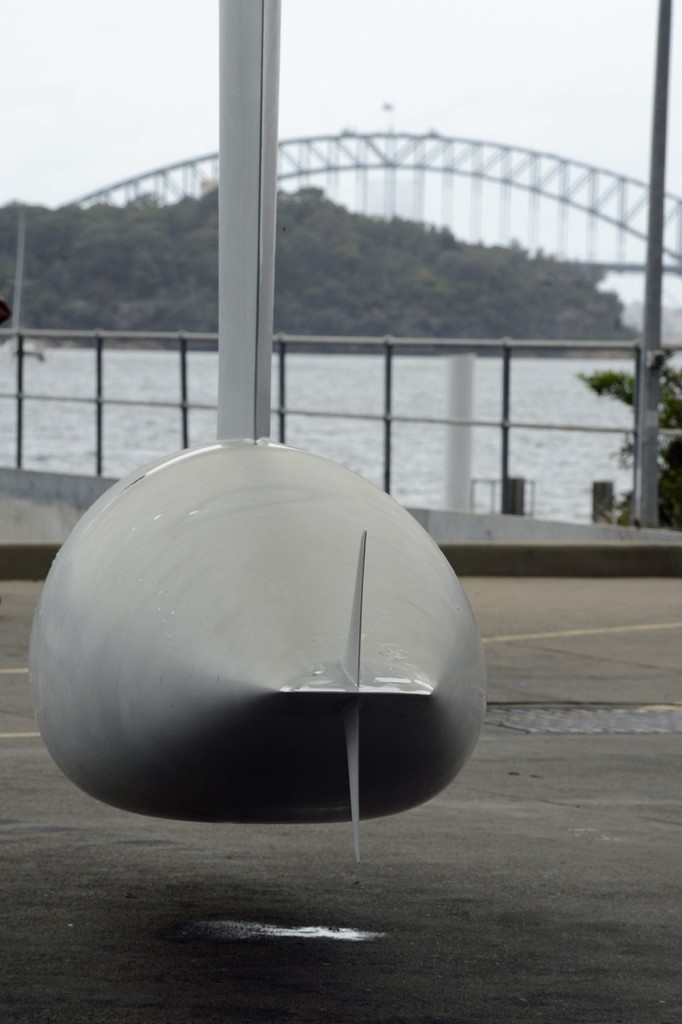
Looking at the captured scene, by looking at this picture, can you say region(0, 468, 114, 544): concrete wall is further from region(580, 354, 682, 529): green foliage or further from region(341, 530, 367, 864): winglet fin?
region(341, 530, 367, 864): winglet fin

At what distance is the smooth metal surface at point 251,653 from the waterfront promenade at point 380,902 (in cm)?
51

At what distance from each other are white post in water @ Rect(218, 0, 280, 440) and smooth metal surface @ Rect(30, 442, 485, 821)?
2.11ft

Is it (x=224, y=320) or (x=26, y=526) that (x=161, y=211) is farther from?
(x=224, y=320)

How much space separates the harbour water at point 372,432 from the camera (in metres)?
48.4

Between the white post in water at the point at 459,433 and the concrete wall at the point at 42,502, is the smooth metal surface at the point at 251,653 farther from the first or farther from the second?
the white post in water at the point at 459,433

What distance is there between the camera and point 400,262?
3300 inches

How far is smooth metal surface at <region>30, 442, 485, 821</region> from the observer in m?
3.06

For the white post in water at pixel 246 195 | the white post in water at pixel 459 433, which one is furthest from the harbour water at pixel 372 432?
the white post in water at pixel 246 195

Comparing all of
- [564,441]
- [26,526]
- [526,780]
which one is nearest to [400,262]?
[564,441]

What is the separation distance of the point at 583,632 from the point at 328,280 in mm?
71834

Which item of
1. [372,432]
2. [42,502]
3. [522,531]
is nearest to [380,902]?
[522,531]

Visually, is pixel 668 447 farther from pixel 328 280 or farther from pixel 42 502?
pixel 328 280

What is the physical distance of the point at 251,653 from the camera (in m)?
3.05

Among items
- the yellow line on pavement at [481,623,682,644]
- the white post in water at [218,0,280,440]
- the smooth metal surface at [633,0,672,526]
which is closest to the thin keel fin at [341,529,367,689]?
the white post in water at [218,0,280,440]
